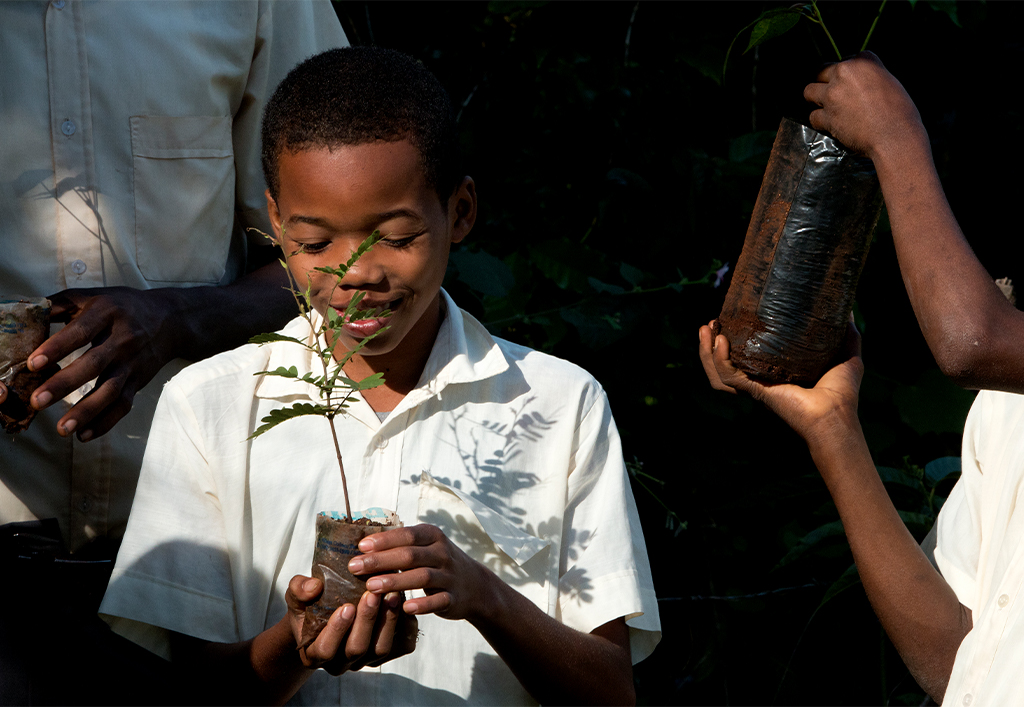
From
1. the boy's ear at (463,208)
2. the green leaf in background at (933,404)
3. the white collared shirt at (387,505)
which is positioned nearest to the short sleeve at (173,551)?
the white collared shirt at (387,505)

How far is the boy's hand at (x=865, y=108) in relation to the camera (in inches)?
65.0

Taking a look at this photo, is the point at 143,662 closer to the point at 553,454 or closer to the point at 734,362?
the point at 553,454

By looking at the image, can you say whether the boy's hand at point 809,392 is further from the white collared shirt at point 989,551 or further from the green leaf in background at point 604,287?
the green leaf in background at point 604,287

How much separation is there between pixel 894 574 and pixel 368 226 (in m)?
1.15

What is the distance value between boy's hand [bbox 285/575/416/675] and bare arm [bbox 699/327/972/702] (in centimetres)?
85

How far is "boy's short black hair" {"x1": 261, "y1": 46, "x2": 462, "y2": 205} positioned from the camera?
1.81 m

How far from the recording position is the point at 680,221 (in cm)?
326

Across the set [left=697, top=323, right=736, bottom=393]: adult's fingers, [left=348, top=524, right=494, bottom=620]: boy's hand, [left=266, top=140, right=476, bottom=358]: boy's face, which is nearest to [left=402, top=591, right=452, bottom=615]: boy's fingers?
[left=348, top=524, right=494, bottom=620]: boy's hand

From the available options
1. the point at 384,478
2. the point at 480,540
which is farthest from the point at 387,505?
the point at 480,540

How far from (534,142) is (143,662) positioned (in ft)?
7.56

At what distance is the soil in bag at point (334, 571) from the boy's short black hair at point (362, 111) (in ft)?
2.27

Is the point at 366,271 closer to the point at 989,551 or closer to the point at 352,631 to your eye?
the point at 352,631

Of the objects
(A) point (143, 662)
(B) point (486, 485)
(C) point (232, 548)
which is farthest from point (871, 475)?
(A) point (143, 662)

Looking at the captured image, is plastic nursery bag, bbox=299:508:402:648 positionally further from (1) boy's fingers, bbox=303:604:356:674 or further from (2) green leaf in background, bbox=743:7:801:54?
(2) green leaf in background, bbox=743:7:801:54
